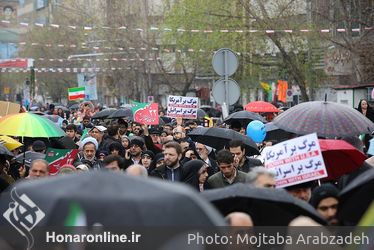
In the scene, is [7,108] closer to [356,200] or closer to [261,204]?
[261,204]

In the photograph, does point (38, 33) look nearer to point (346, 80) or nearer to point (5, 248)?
point (346, 80)

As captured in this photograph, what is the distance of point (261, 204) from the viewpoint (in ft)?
19.9

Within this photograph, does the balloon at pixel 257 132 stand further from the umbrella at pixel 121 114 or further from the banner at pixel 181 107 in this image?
the umbrella at pixel 121 114

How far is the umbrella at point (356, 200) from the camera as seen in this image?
5.97m

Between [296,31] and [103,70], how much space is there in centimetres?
2785

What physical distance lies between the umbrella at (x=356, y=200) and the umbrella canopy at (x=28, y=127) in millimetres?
7382

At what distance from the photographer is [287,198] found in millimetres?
6039

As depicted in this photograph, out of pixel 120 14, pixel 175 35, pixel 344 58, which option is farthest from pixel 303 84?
pixel 120 14

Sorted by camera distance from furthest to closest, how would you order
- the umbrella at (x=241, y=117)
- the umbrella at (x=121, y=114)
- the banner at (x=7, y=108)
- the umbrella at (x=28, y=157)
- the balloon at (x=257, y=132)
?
1. the umbrella at (x=121, y=114)
2. the umbrella at (x=241, y=117)
3. the banner at (x=7, y=108)
4. the balloon at (x=257, y=132)
5. the umbrella at (x=28, y=157)

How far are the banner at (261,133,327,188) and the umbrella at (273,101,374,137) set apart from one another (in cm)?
241

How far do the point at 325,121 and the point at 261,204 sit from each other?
14.3 feet

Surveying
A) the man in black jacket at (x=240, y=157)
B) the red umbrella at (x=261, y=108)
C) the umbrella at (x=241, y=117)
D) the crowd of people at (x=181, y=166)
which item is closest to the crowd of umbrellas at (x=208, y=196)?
the crowd of people at (x=181, y=166)

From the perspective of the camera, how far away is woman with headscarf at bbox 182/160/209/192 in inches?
440

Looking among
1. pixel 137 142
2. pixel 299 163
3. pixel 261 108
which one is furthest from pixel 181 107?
pixel 299 163
